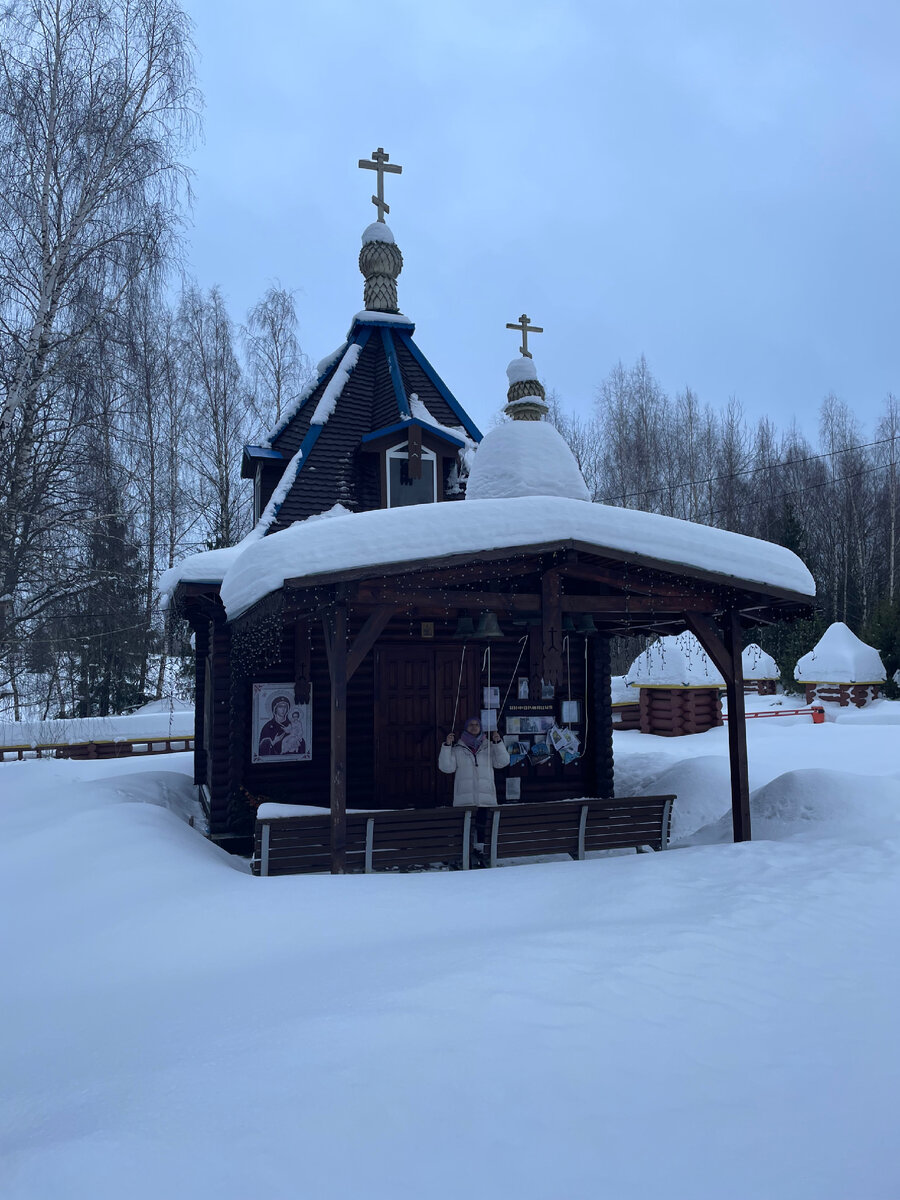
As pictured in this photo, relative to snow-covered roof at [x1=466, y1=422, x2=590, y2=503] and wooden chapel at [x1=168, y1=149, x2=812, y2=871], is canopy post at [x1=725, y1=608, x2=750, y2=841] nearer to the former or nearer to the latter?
wooden chapel at [x1=168, y1=149, x2=812, y2=871]

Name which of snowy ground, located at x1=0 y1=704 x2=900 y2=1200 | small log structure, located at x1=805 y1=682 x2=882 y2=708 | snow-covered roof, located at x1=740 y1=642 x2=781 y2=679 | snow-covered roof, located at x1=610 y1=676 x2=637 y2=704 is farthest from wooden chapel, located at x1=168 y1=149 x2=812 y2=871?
snow-covered roof, located at x1=740 y1=642 x2=781 y2=679

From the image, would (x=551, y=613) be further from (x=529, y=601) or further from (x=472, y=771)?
(x=472, y=771)

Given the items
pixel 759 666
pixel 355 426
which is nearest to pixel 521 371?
pixel 355 426

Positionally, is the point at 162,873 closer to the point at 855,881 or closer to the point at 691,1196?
the point at 691,1196

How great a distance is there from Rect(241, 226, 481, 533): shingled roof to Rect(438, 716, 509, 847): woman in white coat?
15.8ft

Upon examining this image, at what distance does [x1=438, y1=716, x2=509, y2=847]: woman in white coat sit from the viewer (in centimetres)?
883

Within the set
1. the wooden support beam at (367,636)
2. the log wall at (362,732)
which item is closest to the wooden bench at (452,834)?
the wooden support beam at (367,636)

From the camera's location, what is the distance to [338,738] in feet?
23.6

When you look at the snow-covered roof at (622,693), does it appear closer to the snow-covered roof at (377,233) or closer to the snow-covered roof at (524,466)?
the snow-covered roof at (377,233)

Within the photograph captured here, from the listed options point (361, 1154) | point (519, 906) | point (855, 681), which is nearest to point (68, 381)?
point (519, 906)

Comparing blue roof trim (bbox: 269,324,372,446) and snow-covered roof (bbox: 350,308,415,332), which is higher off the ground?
snow-covered roof (bbox: 350,308,415,332)

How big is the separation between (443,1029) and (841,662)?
83.2ft

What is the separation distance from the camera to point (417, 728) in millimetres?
11258

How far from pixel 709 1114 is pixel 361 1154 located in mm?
1517
